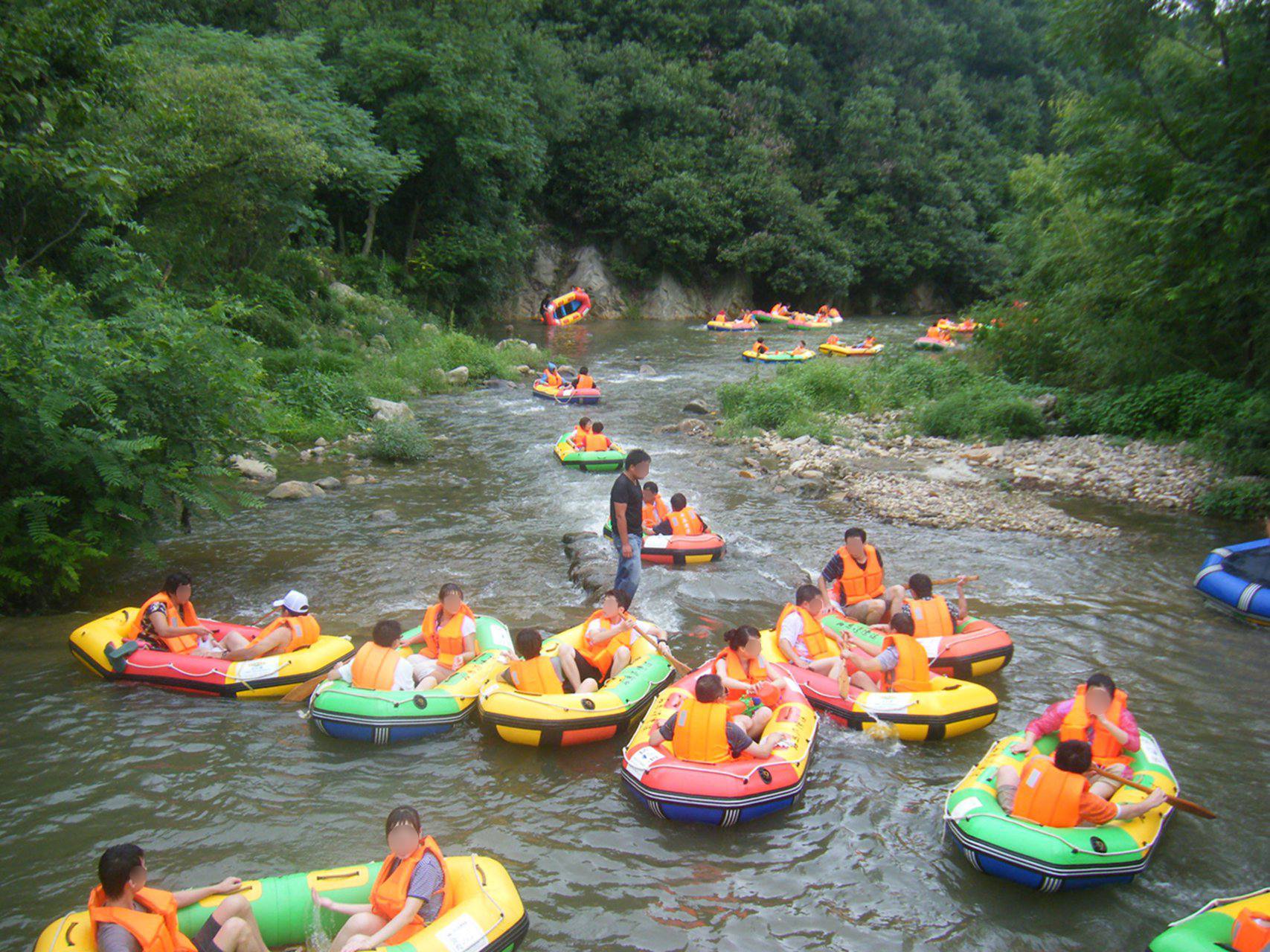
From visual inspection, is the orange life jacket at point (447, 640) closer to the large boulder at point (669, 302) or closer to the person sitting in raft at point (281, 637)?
the person sitting in raft at point (281, 637)

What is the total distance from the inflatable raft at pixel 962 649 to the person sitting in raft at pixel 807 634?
0.31m

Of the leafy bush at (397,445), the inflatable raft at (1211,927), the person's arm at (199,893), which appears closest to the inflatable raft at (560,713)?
the person's arm at (199,893)

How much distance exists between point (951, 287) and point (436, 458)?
113 ft

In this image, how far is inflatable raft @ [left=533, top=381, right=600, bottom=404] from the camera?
18.8 metres

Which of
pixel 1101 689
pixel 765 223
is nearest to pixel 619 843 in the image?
pixel 1101 689

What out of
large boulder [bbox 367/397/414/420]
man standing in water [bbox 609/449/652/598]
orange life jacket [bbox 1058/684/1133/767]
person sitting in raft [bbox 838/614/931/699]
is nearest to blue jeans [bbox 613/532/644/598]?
man standing in water [bbox 609/449/652/598]

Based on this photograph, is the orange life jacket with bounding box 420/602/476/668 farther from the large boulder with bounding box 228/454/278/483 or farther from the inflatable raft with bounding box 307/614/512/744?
the large boulder with bounding box 228/454/278/483

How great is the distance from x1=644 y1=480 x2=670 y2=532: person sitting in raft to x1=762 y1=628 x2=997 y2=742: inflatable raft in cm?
412

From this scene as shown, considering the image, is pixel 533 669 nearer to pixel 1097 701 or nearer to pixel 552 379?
pixel 1097 701

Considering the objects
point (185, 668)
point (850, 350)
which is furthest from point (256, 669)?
point (850, 350)

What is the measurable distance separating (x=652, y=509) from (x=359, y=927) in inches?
275

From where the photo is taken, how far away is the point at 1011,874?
16.3 feet

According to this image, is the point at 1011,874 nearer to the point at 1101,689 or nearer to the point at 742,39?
the point at 1101,689

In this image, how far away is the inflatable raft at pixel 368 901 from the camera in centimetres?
417
